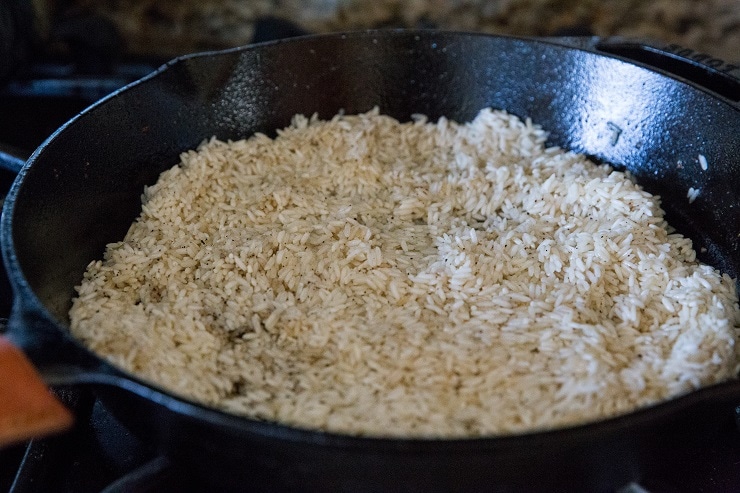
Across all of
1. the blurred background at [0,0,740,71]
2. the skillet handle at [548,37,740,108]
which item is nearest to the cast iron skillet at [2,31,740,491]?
the skillet handle at [548,37,740,108]

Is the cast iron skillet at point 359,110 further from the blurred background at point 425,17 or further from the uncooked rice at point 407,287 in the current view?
the blurred background at point 425,17

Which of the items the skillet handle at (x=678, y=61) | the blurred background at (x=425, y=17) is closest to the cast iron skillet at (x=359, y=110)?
the skillet handle at (x=678, y=61)

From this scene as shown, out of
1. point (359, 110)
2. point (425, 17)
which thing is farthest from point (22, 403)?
point (425, 17)

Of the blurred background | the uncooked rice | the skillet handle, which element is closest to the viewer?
the uncooked rice

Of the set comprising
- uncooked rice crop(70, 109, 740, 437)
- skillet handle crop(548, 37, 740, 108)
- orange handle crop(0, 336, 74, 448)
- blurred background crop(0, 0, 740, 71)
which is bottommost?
orange handle crop(0, 336, 74, 448)

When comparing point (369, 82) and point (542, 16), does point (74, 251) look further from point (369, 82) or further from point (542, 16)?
point (542, 16)

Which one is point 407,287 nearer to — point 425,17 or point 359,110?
point 359,110

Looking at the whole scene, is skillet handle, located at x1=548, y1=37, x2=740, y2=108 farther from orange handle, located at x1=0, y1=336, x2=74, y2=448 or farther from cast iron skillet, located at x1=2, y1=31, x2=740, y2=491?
orange handle, located at x1=0, y1=336, x2=74, y2=448
